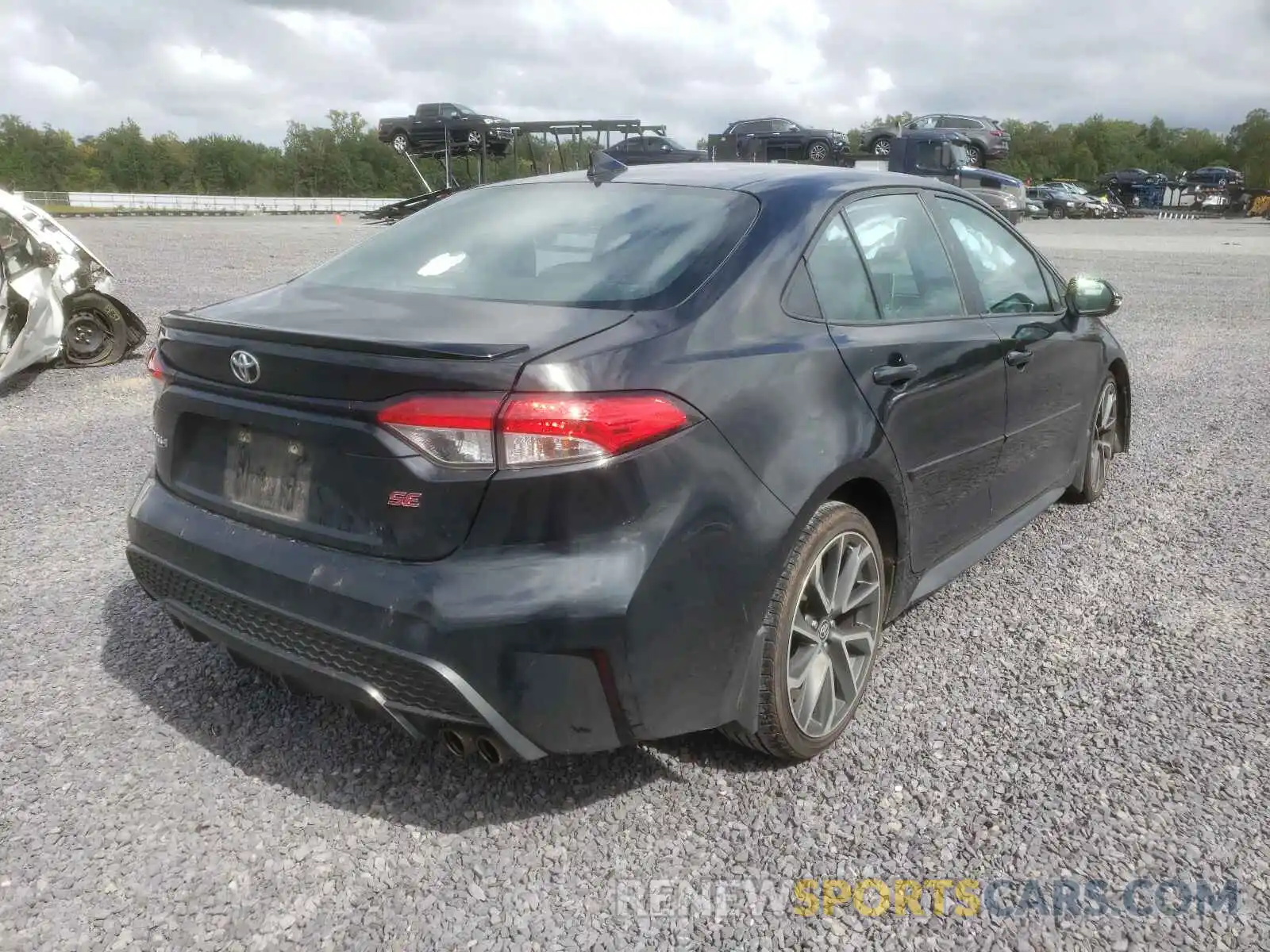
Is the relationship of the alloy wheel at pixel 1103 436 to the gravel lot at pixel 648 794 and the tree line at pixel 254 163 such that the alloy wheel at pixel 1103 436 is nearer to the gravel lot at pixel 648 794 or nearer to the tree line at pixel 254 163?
the gravel lot at pixel 648 794

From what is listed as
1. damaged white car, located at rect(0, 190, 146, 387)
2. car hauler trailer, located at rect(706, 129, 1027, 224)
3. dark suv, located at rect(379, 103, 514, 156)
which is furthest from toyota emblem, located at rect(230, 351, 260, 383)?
dark suv, located at rect(379, 103, 514, 156)

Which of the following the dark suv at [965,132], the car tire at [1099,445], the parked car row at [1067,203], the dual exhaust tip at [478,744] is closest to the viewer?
the dual exhaust tip at [478,744]

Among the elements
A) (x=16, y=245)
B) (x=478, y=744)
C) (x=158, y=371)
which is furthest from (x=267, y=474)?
(x=16, y=245)

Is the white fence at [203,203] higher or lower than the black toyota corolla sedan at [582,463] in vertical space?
higher

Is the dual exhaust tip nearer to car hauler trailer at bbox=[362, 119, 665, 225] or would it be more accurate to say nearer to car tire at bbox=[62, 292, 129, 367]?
car tire at bbox=[62, 292, 129, 367]

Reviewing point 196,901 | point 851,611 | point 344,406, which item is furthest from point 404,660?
point 851,611

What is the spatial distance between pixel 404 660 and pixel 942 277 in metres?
2.27

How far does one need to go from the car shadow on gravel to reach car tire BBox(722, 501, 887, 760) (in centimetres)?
19

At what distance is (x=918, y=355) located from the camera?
3025 mm

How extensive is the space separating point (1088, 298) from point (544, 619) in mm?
3098

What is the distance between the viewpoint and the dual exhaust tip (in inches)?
87.4

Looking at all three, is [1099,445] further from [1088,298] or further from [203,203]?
[203,203]

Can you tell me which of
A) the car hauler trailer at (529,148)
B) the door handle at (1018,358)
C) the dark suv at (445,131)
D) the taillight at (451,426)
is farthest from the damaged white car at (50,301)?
the dark suv at (445,131)

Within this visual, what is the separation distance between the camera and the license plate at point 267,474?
2.35m
